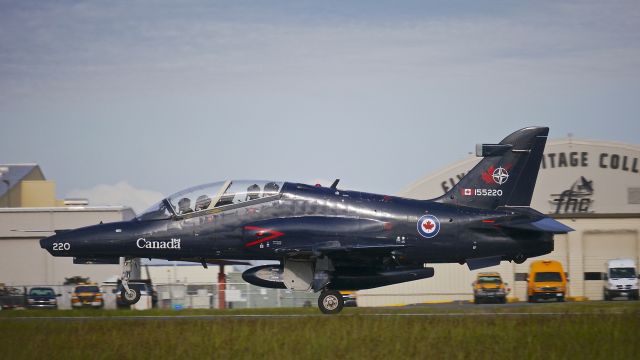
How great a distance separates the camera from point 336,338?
1734cm

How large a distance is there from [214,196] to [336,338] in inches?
324

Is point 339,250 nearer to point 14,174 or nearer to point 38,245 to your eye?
point 38,245

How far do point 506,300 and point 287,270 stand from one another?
75.3 feet

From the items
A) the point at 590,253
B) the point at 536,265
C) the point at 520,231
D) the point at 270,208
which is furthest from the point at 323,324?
the point at 590,253

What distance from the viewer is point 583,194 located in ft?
166

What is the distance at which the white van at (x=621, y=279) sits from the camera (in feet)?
145

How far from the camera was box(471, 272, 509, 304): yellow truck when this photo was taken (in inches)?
1689

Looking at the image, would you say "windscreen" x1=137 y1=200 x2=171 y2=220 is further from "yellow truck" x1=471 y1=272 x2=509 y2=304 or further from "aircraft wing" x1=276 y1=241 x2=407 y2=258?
"yellow truck" x1=471 y1=272 x2=509 y2=304

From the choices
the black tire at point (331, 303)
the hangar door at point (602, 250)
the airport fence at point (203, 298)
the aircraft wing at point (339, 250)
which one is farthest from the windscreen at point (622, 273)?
the black tire at point (331, 303)

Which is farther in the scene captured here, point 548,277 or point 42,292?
point 548,277

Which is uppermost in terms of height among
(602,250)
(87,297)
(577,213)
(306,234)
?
(577,213)

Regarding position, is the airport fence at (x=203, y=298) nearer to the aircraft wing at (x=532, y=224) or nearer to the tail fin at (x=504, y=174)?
the tail fin at (x=504, y=174)

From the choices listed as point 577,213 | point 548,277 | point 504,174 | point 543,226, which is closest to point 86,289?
point 504,174

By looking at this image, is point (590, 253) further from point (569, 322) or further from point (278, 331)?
point (278, 331)
